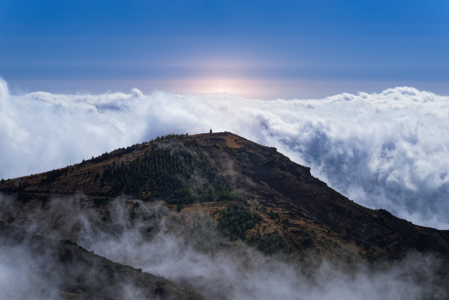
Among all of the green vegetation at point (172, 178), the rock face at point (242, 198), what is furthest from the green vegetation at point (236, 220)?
the green vegetation at point (172, 178)

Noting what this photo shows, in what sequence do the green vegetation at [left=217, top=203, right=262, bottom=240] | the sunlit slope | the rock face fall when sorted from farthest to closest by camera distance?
1. the sunlit slope
2. the rock face
3. the green vegetation at [left=217, top=203, right=262, bottom=240]

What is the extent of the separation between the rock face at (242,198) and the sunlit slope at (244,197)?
26cm

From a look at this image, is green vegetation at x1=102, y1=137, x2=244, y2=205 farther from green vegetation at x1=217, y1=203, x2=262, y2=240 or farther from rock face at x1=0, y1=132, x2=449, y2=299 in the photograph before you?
green vegetation at x1=217, y1=203, x2=262, y2=240

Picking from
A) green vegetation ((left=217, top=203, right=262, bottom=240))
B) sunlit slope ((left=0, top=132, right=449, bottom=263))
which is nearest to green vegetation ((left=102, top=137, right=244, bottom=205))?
sunlit slope ((left=0, top=132, right=449, bottom=263))

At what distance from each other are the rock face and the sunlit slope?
0.26 meters

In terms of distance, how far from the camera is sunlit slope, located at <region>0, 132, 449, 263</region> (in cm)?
6606

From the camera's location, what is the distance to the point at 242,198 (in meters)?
79.3

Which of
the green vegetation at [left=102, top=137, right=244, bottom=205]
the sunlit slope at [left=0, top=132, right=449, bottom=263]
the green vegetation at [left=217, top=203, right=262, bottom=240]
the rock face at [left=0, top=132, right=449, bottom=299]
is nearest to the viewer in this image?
the green vegetation at [left=217, top=203, right=262, bottom=240]

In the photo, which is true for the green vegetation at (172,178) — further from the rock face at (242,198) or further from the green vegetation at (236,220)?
the green vegetation at (236,220)

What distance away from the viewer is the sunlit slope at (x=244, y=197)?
66.1 metres

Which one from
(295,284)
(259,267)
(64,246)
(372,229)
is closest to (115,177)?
(64,246)

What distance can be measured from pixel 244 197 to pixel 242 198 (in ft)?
7.96

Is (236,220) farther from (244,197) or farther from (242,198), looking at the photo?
(244,197)

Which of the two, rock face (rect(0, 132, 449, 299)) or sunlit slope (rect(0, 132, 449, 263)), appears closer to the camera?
rock face (rect(0, 132, 449, 299))
